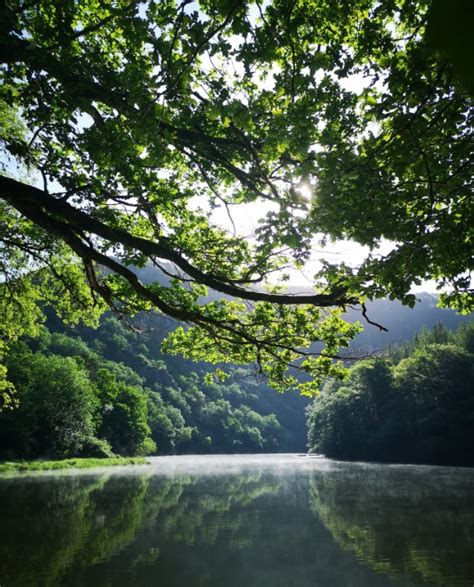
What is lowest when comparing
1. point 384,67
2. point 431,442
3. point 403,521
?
point 403,521

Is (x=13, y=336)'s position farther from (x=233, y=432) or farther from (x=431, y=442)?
(x=233, y=432)

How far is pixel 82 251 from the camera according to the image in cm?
928

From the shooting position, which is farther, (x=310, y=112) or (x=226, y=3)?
(x=310, y=112)

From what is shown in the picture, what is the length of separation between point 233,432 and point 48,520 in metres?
148

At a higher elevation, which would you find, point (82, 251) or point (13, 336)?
point (13, 336)

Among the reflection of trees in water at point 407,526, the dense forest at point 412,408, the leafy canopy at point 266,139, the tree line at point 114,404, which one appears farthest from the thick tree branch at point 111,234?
the dense forest at point 412,408

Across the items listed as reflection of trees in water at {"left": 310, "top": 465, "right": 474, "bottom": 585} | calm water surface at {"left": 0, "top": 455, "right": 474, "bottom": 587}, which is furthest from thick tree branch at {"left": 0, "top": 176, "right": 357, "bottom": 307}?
reflection of trees in water at {"left": 310, "top": 465, "right": 474, "bottom": 585}

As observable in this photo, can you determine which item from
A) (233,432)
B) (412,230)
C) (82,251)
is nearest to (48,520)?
(82,251)

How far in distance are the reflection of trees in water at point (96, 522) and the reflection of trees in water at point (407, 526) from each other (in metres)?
4.54

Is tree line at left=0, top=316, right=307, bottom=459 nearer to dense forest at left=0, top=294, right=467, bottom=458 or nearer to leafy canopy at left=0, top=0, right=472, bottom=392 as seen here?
dense forest at left=0, top=294, right=467, bottom=458

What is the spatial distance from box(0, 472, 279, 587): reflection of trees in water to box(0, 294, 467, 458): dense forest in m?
7.08

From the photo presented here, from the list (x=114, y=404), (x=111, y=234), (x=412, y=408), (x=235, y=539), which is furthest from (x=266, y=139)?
(x=114, y=404)

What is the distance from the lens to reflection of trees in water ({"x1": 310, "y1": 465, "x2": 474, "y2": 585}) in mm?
14203

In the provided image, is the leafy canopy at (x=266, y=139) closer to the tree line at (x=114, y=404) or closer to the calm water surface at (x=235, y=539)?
the tree line at (x=114, y=404)
